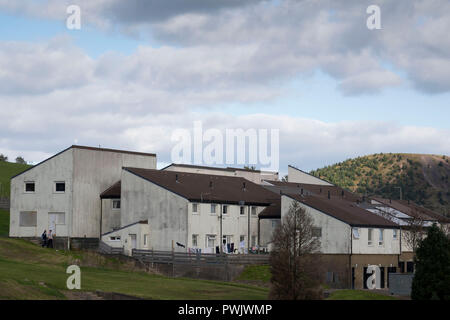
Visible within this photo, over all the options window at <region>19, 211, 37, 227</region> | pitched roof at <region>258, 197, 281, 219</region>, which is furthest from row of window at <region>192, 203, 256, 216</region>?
window at <region>19, 211, 37, 227</region>

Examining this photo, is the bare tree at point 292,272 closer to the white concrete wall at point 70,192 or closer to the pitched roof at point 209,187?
the pitched roof at point 209,187

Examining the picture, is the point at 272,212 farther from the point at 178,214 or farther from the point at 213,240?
the point at 178,214

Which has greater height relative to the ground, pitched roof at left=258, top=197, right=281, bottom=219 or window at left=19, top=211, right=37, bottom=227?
pitched roof at left=258, top=197, right=281, bottom=219

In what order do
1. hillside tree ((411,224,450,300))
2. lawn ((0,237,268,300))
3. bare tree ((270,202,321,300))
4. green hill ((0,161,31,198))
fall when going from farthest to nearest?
green hill ((0,161,31,198)), lawn ((0,237,268,300)), hillside tree ((411,224,450,300)), bare tree ((270,202,321,300))

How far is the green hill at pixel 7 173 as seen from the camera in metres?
→ 114

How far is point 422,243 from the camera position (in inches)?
1818

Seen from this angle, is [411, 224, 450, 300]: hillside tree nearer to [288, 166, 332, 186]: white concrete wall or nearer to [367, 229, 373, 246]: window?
[367, 229, 373, 246]: window

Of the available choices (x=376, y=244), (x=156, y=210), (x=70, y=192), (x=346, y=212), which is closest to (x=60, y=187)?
(x=70, y=192)

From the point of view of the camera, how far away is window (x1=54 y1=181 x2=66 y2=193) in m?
78.4

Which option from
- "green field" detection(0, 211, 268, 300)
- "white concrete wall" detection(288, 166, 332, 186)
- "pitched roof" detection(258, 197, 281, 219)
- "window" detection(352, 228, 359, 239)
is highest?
"white concrete wall" detection(288, 166, 332, 186)

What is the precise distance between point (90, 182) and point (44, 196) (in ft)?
15.6

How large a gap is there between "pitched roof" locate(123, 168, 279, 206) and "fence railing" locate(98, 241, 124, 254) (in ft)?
23.5

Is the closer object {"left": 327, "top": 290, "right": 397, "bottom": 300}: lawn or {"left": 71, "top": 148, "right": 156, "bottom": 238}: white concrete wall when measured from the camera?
{"left": 327, "top": 290, "right": 397, "bottom": 300}: lawn
